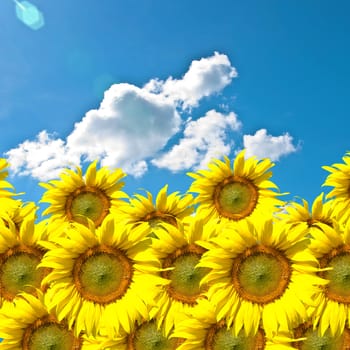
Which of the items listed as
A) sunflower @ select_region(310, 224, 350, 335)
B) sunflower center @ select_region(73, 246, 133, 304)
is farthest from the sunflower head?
sunflower @ select_region(310, 224, 350, 335)

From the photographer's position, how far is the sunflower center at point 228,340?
20.4 ft

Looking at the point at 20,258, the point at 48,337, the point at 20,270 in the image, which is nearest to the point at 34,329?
the point at 48,337

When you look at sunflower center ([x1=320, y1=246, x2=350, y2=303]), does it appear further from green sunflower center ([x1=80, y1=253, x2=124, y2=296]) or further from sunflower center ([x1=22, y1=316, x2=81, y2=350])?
sunflower center ([x1=22, y1=316, x2=81, y2=350])

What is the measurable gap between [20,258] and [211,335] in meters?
2.44

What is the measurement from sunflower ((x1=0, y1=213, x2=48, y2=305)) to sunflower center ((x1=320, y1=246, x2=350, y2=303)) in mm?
3309

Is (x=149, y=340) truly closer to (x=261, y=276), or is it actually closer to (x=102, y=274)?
(x=102, y=274)

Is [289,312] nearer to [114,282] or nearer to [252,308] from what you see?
[252,308]

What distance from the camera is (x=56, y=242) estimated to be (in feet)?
19.5

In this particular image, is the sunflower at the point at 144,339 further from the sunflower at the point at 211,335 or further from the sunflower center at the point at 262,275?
the sunflower center at the point at 262,275

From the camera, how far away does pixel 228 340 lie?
6.29m

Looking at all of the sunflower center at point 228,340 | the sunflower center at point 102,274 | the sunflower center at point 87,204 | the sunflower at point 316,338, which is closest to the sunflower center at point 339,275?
the sunflower at point 316,338

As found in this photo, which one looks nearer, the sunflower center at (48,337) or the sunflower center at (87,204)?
the sunflower center at (48,337)

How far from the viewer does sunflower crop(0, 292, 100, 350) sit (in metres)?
6.24

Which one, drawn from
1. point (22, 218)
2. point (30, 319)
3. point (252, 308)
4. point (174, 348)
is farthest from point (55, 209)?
point (252, 308)
